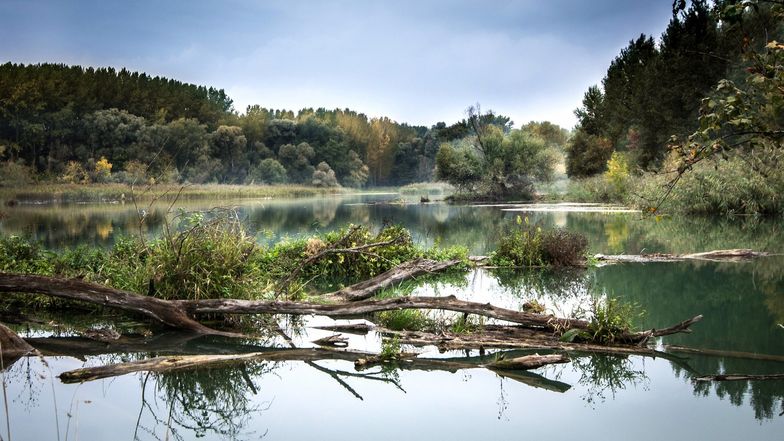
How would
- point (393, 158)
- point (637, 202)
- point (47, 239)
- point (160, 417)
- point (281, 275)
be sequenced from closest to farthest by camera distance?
point (160, 417)
point (281, 275)
point (47, 239)
point (637, 202)
point (393, 158)

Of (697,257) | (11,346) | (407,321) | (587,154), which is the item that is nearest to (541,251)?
(697,257)

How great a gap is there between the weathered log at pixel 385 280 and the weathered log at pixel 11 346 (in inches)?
161

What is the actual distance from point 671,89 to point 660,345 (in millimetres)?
37646

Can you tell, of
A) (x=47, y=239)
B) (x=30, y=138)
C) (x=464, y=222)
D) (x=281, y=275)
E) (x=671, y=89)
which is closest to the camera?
(x=281, y=275)

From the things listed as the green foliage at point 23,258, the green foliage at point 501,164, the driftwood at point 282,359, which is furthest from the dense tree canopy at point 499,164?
the driftwood at point 282,359

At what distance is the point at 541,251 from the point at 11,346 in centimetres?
1001

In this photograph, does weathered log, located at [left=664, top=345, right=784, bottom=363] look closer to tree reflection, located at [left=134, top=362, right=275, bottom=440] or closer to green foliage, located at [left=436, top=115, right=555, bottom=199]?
tree reflection, located at [left=134, top=362, right=275, bottom=440]

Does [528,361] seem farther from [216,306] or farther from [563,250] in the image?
[563,250]

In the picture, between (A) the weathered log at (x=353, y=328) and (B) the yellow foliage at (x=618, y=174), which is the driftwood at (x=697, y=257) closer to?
(A) the weathered log at (x=353, y=328)

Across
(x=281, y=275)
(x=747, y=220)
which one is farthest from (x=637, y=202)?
(x=281, y=275)

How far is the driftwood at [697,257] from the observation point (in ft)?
46.0

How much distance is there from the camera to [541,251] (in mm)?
13531

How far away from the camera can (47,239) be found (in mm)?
18500

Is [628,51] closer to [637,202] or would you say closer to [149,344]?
[637,202]
